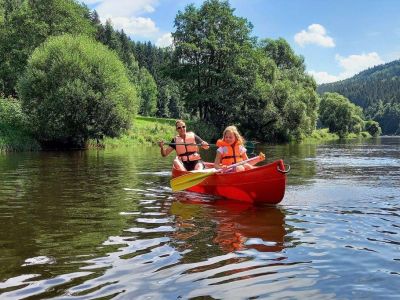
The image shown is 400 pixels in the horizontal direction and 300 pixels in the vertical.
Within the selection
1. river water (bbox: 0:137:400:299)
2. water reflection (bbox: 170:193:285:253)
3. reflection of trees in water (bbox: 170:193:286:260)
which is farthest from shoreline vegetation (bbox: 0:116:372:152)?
reflection of trees in water (bbox: 170:193:286:260)

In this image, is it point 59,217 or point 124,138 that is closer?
point 59,217

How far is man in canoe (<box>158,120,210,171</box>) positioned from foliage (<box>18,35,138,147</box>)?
19437 millimetres

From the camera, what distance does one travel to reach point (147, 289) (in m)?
4.54

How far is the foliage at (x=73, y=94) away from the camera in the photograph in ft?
102

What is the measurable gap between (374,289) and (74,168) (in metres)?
15.4

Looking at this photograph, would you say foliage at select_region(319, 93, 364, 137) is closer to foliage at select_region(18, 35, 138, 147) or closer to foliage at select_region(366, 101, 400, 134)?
foliage at select_region(18, 35, 138, 147)

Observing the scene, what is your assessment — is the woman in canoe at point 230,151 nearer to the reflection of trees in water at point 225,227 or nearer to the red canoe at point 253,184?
the red canoe at point 253,184

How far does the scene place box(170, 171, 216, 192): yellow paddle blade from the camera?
434 inches

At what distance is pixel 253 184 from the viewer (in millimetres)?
9781

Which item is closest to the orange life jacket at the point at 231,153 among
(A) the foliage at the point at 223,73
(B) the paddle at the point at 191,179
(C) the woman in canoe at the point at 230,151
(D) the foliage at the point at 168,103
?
(C) the woman in canoe at the point at 230,151

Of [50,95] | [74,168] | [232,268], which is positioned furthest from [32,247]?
[50,95]

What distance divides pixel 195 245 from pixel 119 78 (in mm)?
28049

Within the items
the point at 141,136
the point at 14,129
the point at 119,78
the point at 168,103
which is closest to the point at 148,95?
the point at 168,103

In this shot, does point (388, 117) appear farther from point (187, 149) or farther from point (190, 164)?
point (187, 149)
